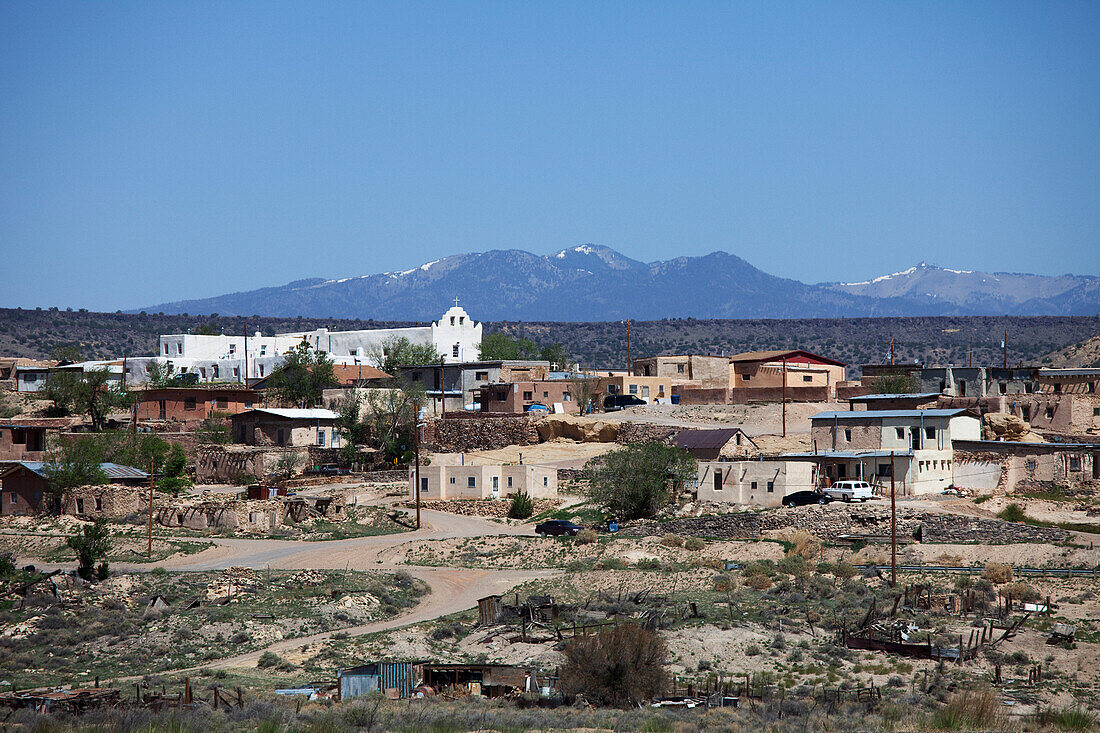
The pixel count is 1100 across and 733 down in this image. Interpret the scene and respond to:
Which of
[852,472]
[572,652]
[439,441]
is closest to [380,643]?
[572,652]

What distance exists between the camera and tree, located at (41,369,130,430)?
7750cm

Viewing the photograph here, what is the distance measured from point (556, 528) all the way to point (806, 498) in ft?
35.5

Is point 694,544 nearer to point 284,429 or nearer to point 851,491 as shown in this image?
point 851,491

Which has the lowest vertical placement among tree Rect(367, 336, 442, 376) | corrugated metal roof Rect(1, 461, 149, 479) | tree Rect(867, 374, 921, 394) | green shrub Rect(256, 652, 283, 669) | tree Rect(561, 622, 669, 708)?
green shrub Rect(256, 652, 283, 669)

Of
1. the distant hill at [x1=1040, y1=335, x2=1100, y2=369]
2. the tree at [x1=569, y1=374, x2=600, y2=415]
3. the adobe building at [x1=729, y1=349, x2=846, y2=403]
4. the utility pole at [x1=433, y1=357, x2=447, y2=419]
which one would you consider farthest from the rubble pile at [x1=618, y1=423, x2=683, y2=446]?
→ the distant hill at [x1=1040, y1=335, x2=1100, y2=369]

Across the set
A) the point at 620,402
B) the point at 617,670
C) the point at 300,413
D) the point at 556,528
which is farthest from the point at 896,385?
the point at 617,670

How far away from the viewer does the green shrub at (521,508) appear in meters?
57.2

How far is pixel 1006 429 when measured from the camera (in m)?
62.4

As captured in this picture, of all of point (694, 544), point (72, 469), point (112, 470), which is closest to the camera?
point (694, 544)

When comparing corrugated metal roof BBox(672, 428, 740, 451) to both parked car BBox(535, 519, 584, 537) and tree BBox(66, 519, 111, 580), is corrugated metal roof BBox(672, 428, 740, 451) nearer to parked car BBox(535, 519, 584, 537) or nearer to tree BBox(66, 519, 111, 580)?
parked car BBox(535, 519, 584, 537)

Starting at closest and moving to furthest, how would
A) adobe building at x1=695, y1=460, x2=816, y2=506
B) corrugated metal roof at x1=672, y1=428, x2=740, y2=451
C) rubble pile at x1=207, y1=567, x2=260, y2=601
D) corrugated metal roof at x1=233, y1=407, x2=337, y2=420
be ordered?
rubble pile at x1=207, y1=567, x2=260, y2=601, adobe building at x1=695, y1=460, x2=816, y2=506, corrugated metal roof at x1=672, y1=428, x2=740, y2=451, corrugated metal roof at x1=233, y1=407, x2=337, y2=420

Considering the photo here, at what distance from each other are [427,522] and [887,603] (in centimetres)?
2402

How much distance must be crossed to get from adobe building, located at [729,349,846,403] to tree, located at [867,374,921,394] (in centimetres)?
273

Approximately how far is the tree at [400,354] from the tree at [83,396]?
18628 mm
